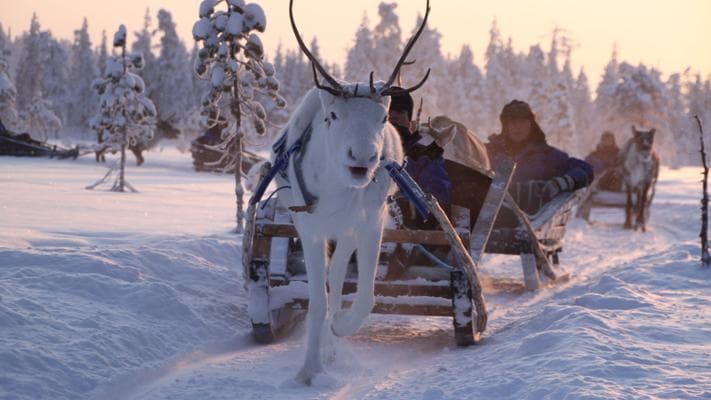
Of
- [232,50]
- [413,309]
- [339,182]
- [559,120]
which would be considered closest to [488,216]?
[413,309]

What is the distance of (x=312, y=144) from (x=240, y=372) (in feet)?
5.94

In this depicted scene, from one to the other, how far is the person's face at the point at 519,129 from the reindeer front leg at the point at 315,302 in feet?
23.8

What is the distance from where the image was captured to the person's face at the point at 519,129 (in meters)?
11.5

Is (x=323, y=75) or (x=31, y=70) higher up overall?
(x=31, y=70)

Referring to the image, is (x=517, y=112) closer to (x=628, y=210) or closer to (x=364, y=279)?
(x=364, y=279)

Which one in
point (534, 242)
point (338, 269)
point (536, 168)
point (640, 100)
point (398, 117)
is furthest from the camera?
point (640, 100)

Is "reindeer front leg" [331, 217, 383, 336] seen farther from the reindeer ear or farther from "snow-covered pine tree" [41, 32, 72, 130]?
"snow-covered pine tree" [41, 32, 72, 130]

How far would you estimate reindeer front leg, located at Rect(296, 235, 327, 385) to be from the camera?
4961 millimetres

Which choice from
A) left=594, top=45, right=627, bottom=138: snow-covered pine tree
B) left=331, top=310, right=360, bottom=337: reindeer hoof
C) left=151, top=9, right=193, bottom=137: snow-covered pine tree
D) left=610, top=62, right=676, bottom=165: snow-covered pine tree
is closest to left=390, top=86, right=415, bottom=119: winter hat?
left=331, top=310, right=360, bottom=337: reindeer hoof

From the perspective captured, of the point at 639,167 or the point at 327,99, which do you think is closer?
the point at 327,99

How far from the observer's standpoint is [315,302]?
5129 millimetres

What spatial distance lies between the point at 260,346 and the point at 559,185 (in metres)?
5.78

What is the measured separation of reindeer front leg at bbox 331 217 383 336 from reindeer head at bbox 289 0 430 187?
65 centimetres

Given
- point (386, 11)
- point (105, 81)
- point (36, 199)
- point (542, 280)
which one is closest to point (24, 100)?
point (386, 11)
